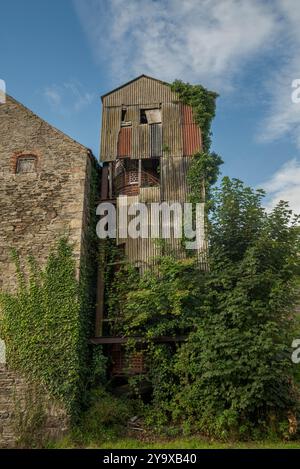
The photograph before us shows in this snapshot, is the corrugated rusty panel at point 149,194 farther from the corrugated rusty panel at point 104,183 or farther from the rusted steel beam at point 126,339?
the rusted steel beam at point 126,339

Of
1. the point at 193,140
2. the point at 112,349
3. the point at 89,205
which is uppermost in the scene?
the point at 193,140

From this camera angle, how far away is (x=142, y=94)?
1494cm

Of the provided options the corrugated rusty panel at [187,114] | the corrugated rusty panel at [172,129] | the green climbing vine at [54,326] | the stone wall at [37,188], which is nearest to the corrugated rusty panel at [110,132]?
the stone wall at [37,188]

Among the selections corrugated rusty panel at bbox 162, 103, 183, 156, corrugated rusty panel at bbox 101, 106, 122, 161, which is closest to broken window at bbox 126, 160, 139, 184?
corrugated rusty panel at bbox 101, 106, 122, 161

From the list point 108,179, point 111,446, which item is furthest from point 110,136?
point 111,446

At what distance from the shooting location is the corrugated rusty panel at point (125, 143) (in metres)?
14.1

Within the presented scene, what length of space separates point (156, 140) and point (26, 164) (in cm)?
444

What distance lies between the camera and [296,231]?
11.0 m

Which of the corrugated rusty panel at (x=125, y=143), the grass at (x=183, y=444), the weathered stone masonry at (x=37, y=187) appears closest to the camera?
the grass at (x=183, y=444)

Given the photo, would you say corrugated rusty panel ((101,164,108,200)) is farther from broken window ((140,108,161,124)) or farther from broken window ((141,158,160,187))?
broken window ((140,108,161,124))

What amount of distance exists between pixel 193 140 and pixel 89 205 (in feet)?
14.1

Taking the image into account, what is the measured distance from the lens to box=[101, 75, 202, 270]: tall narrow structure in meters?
13.2

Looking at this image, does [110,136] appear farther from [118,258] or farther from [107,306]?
[107,306]

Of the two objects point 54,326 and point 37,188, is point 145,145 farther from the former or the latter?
point 54,326
